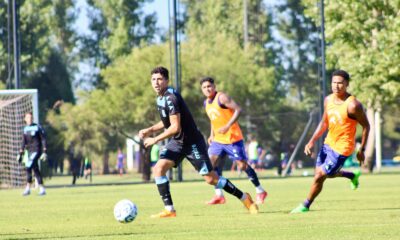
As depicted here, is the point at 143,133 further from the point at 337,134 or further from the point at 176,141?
the point at 337,134

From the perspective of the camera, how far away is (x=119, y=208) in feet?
48.5

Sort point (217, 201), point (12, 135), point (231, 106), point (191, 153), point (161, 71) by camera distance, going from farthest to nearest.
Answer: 1. point (12, 135)
2. point (217, 201)
3. point (231, 106)
4. point (191, 153)
5. point (161, 71)

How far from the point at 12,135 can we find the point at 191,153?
827 inches

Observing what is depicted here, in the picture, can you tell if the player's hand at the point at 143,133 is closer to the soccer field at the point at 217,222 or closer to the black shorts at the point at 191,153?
the black shorts at the point at 191,153

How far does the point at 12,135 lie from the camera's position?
35875 millimetres

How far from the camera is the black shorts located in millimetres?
15797

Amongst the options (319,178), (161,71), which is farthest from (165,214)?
(319,178)

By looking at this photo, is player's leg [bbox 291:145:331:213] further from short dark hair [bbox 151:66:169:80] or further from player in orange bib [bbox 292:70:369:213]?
short dark hair [bbox 151:66:169:80]

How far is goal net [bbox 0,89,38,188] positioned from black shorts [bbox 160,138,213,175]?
67.6 ft

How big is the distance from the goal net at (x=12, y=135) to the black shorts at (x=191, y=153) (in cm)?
2060

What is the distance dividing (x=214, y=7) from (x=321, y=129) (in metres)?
71.9

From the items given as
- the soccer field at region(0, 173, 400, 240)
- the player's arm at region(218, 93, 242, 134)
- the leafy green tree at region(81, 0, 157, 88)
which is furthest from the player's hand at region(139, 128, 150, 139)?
the leafy green tree at region(81, 0, 157, 88)

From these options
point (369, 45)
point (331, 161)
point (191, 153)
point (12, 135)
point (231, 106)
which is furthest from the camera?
point (369, 45)

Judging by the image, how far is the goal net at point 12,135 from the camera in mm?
35875
